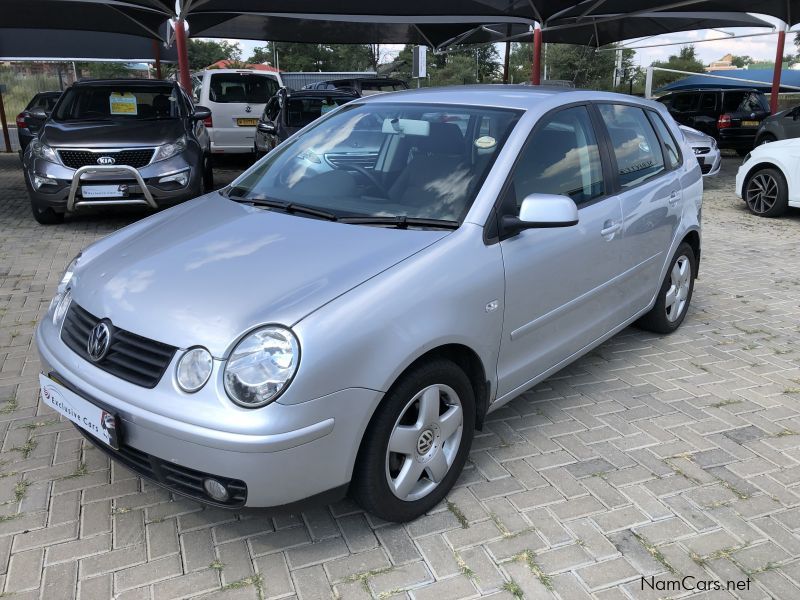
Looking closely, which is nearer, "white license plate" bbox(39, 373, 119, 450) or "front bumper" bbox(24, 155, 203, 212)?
"white license plate" bbox(39, 373, 119, 450)

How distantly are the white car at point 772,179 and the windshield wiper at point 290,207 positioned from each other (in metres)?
7.69

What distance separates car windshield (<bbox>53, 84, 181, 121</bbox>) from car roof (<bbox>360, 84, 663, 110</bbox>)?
5.70 m

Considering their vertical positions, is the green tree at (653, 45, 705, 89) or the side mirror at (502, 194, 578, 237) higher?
the green tree at (653, 45, 705, 89)

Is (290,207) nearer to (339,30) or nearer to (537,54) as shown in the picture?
(537,54)

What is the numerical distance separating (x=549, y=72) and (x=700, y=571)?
45.6 m

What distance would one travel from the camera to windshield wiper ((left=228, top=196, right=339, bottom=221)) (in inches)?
120

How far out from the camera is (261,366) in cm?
221

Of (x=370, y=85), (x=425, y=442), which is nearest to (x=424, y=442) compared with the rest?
(x=425, y=442)

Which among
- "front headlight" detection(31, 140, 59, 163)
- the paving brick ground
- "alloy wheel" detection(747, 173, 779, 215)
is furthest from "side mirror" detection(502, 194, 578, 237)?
"alloy wheel" detection(747, 173, 779, 215)

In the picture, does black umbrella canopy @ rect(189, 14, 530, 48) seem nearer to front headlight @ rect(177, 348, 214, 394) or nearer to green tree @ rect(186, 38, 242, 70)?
front headlight @ rect(177, 348, 214, 394)

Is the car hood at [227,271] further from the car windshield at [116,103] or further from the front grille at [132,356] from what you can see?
the car windshield at [116,103]

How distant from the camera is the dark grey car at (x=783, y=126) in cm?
1209

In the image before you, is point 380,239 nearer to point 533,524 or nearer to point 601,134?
point 533,524

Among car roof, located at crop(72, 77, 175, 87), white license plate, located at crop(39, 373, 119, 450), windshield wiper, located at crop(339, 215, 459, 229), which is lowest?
white license plate, located at crop(39, 373, 119, 450)
